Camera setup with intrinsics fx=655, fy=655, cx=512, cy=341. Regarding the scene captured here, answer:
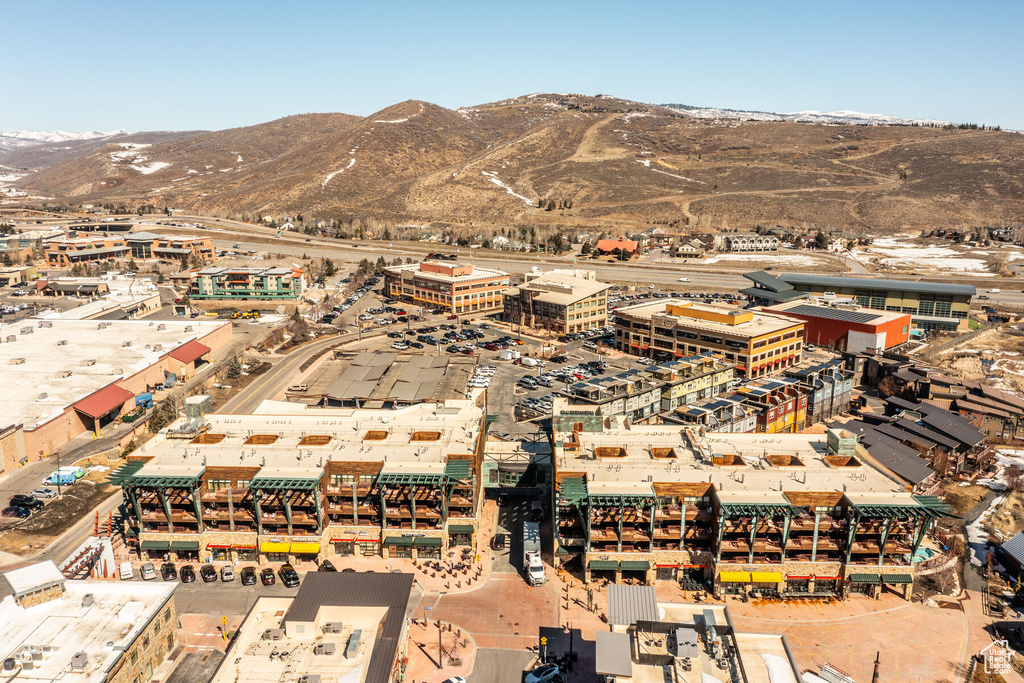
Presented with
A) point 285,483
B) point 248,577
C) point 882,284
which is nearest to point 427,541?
point 285,483

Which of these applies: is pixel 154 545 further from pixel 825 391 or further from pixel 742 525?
pixel 825 391

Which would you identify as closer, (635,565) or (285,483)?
(635,565)

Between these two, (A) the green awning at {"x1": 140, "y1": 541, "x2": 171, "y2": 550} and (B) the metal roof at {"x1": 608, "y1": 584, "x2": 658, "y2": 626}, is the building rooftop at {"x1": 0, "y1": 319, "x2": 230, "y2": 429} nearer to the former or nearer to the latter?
(A) the green awning at {"x1": 140, "y1": 541, "x2": 171, "y2": 550}

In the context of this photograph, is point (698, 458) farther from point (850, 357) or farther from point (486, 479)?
point (850, 357)

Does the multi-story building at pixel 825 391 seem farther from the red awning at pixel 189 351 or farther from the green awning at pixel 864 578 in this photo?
the red awning at pixel 189 351

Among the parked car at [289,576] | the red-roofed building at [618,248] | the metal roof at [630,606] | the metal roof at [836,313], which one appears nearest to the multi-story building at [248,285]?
the red-roofed building at [618,248]

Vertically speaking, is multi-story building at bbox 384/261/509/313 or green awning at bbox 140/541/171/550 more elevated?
multi-story building at bbox 384/261/509/313

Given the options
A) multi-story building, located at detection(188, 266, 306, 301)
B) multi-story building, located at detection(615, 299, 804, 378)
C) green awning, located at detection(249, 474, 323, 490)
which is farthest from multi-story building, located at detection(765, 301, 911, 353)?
multi-story building, located at detection(188, 266, 306, 301)
